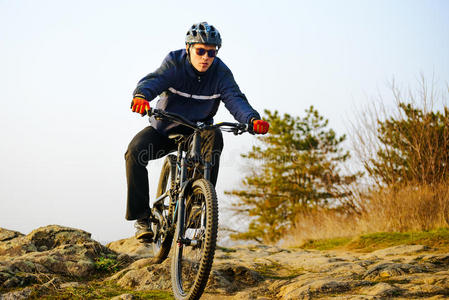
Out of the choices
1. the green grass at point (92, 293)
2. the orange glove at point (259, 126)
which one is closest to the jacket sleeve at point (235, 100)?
the orange glove at point (259, 126)

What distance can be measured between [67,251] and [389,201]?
9.21 m

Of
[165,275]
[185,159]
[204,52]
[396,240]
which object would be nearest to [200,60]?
[204,52]

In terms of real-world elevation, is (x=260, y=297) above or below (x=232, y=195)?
below

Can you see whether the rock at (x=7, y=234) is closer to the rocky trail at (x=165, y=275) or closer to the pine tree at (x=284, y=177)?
the rocky trail at (x=165, y=275)

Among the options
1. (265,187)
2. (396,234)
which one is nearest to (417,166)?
(396,234)

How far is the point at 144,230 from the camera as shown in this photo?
16.5ft

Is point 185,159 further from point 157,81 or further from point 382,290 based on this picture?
point 382,290

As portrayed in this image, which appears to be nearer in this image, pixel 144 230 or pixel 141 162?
pixel 141 162

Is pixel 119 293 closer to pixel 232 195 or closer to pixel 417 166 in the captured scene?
pixel 417 166

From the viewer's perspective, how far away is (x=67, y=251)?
19.5 ft

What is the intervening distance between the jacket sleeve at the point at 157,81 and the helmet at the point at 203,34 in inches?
15.6

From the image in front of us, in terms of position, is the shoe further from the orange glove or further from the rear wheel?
the orange glove

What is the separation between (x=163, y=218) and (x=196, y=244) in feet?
3.53

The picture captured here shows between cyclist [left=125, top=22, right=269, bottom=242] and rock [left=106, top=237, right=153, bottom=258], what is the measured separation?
1633 millimetres
